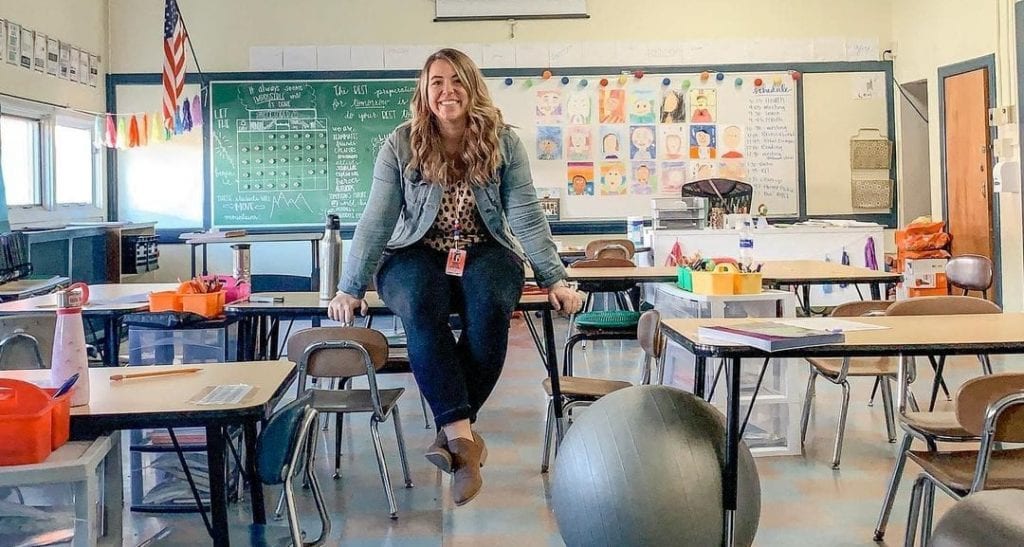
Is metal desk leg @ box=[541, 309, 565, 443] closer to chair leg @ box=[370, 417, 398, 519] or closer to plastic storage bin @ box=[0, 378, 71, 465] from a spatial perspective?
chair leg @ box=[370, 417, 398, 519]

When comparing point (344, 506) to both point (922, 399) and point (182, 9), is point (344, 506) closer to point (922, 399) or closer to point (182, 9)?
point (922, 399)

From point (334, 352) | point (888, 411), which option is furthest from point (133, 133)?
point (888, 411)

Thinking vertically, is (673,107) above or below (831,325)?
above

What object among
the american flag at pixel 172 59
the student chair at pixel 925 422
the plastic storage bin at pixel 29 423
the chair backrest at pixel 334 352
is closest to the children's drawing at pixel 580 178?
the american flag at pixel 172 59

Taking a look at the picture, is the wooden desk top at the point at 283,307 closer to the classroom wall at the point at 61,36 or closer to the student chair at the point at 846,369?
the student chair at the point at 846,369

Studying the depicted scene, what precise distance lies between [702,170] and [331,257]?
5.61 m

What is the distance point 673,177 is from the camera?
331 inches

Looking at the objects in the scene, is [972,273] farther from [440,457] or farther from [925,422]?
[440,457]

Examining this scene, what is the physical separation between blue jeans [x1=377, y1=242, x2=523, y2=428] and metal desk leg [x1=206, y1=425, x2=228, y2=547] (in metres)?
0.75

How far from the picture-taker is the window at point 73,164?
730 cm

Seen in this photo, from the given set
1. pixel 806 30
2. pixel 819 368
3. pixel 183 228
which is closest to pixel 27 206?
pixel 183 228

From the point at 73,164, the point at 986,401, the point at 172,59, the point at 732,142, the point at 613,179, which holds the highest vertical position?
the point at 172,59

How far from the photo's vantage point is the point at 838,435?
363 cm

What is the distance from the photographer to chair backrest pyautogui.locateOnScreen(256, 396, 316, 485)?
5.46 ft
